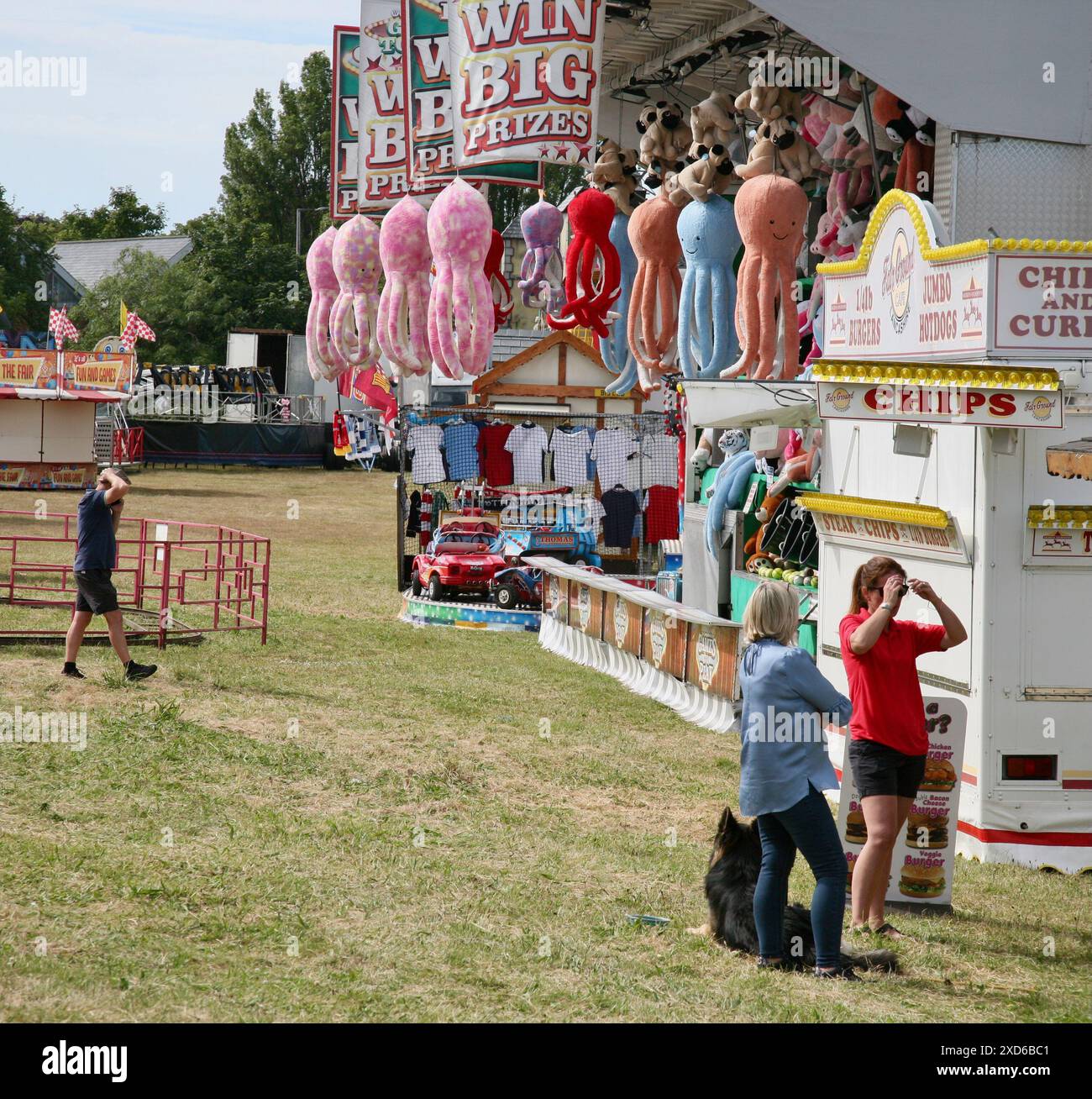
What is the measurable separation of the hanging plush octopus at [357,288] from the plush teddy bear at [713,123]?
4.15 m

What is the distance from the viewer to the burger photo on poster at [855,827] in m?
7.04

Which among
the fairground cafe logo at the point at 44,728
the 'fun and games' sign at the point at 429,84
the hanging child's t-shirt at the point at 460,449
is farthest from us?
the hanging child's t-shirt at the point at 460,449

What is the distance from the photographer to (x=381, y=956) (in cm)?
609

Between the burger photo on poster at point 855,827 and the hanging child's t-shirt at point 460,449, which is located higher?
the hanging child's t-shirt at point 460,449

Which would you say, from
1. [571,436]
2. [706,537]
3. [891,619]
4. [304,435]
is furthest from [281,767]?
[304,435]

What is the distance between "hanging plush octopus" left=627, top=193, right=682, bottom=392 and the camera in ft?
45.7

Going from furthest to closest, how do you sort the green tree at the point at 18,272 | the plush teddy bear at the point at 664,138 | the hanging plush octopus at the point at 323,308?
the green tree at the point at 18,272, the hanging plush octopus at the point at 323,308, the plush teddy bear at the point at 664,138

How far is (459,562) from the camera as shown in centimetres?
1850

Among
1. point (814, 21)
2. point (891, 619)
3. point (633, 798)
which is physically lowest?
point (633, 798)

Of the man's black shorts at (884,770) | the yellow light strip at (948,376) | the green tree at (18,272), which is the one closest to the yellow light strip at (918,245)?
the yellow light strip at (948,376)

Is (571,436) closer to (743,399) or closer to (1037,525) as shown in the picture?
(743,399)

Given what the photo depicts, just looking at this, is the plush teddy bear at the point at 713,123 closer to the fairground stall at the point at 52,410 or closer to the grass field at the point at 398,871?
the grass field at the point at 398,871
